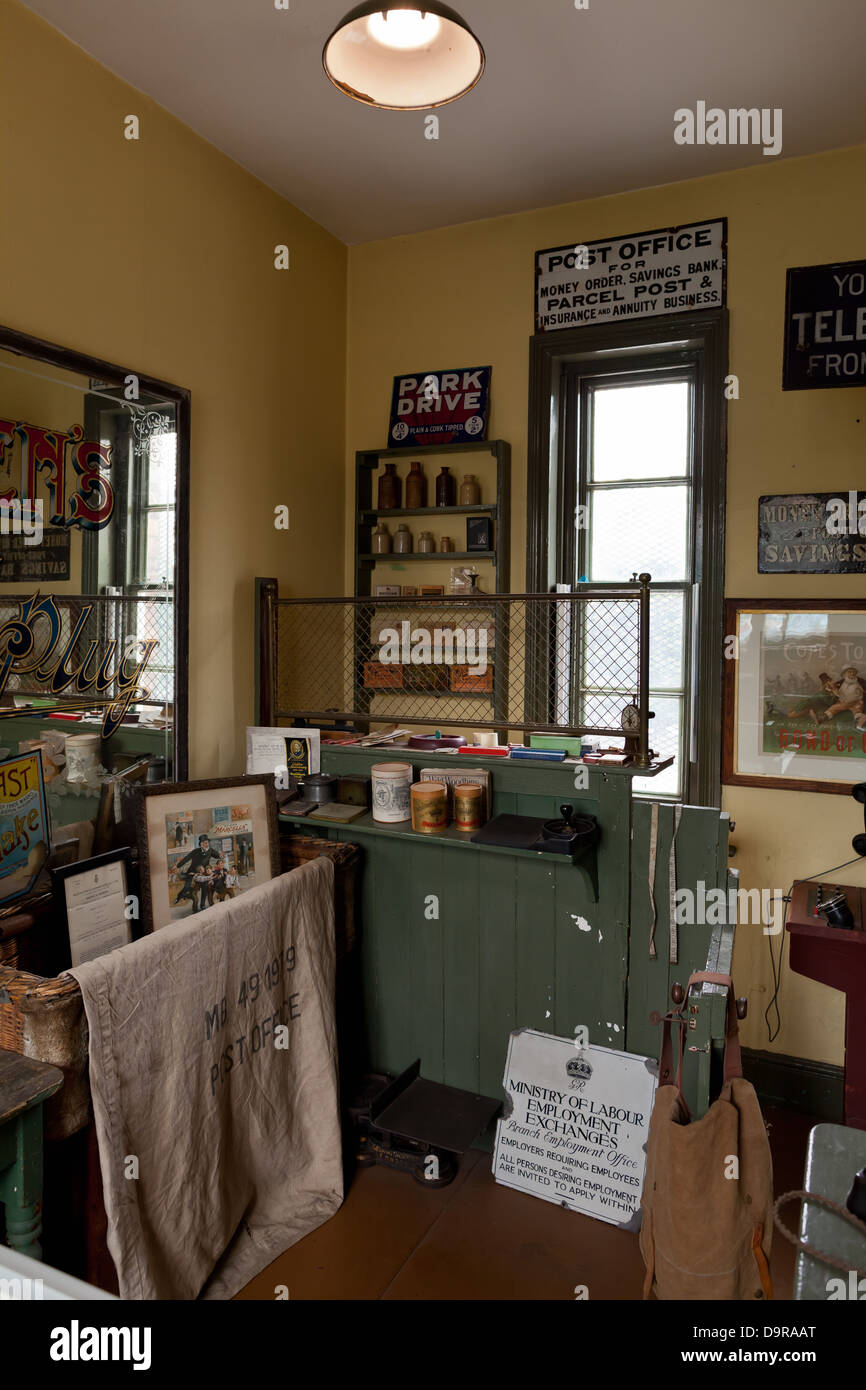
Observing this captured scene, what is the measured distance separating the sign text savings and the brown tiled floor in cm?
194

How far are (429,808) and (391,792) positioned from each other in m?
0.14

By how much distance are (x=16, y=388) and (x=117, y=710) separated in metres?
0.85

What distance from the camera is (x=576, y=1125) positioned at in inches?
90.5

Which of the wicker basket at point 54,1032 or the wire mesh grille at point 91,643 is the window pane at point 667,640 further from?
the wicker basket at point 54,1032

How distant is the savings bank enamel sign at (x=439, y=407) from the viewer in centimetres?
328

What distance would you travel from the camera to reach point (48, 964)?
198 centimetres

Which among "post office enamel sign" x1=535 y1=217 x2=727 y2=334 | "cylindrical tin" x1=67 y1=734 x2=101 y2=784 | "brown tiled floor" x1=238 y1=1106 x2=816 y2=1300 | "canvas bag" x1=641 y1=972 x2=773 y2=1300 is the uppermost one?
"post office enamel sign" x1=535 y1=217 x2=727 y2=334

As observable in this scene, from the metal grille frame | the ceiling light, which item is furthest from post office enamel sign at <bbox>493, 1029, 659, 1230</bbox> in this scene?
the ceiling light

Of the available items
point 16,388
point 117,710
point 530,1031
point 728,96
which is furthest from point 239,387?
point 530,1031

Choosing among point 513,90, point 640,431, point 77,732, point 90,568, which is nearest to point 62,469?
point 90,568

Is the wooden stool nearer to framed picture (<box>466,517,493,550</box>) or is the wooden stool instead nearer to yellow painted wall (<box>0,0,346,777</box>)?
yellow painted wall (<box>0,0,346,777</box>)

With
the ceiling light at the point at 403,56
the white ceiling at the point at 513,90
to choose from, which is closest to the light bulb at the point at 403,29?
the ceiling light at the point at 403,56

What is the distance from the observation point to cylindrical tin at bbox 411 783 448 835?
2.33m
